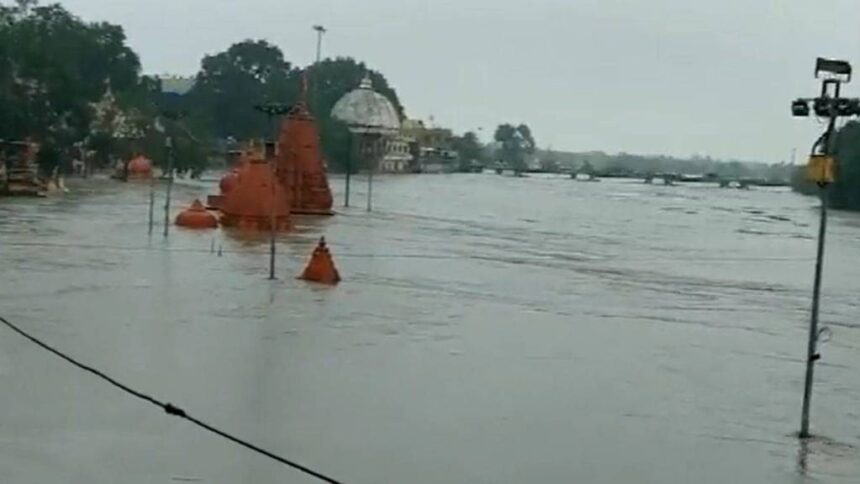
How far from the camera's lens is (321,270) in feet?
68.9

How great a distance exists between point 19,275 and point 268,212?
45.9ft

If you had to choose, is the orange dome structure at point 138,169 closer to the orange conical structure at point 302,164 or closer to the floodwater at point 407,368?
the orange conical structure at point 302,164

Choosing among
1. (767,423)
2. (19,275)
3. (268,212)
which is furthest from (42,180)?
(767,423)

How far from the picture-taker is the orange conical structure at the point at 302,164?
4244 cm

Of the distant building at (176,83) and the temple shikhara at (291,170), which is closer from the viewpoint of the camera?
the temple shikhara at (291,170)

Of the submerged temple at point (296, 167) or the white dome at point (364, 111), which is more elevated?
the white dome at point (364, 111)

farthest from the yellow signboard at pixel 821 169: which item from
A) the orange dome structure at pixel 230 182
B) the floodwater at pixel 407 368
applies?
the orange dome structure at pixel 230 182

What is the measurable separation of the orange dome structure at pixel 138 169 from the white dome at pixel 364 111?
1531 inches

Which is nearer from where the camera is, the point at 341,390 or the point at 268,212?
the point at 341,390

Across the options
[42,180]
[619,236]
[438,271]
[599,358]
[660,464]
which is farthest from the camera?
[42,180]

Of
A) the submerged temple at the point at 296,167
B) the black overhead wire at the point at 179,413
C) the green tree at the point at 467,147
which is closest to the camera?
the black overhead wire at the point at 179,413

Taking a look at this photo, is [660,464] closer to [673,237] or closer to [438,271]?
[438,271]

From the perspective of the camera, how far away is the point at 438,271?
25641 millimetres

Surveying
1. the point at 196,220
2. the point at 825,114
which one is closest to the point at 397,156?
the point at 196,220
